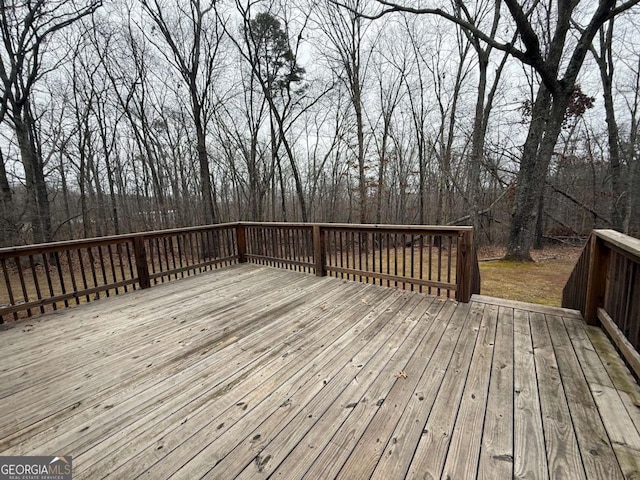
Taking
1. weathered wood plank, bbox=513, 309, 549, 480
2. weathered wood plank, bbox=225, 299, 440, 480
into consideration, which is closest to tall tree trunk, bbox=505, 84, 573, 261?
weathered wood plank, bbox=513, 309, 549, 480

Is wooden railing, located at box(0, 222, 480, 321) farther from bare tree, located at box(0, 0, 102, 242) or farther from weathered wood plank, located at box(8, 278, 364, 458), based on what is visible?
bare tree, located at box(0, 0, 102, 242)

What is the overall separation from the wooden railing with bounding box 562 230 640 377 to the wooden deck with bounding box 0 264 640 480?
15 cm

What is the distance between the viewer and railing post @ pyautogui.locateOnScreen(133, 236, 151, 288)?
4.00 m

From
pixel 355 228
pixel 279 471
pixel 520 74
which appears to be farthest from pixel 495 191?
pixel 279 471

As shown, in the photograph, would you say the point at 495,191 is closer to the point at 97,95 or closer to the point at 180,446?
the point at 180,446

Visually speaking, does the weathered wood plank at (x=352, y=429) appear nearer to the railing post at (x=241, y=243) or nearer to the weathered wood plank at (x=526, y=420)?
the weathered wood plank at (x=526, y=420)

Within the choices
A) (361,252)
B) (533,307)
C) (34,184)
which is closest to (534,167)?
(533,307)

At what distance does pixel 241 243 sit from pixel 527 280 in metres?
6.26

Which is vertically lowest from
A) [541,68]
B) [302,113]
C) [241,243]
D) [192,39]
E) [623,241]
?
[241,243]

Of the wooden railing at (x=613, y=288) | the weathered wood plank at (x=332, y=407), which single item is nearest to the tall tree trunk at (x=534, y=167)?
the wooden railing at (x=613, y=288)

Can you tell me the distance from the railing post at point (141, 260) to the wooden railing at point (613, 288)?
17.4ft

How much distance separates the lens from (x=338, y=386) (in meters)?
1.75

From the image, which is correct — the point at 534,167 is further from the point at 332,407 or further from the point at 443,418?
the point at 332,407

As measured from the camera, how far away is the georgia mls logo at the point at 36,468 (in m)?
1.25
